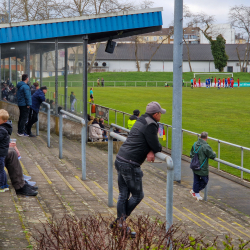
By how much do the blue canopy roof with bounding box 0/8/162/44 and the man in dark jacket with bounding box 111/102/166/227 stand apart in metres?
8.46

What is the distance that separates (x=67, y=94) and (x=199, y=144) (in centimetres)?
597

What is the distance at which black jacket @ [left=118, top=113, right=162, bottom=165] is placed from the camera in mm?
4516

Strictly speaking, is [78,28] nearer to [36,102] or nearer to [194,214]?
[36,102]

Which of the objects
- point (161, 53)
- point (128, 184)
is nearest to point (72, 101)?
point (128, 184)

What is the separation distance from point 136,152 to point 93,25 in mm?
8863

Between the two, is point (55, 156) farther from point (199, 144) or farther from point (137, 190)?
point (137, 190)

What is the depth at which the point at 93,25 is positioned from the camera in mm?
12805

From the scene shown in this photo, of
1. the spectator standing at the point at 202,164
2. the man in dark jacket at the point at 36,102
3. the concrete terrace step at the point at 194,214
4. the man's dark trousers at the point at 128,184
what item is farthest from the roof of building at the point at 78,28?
the man's dark trousers at the point at 128,184

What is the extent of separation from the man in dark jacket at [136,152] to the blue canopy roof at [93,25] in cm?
846

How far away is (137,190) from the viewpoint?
4.82 meters

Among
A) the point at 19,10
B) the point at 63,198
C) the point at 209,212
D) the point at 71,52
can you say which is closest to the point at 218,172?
the point at 209,212

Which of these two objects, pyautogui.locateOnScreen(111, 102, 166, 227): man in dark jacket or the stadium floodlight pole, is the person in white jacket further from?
pyautogui.locateOnScreen(111, 102, 166, 227): man in dark jacket

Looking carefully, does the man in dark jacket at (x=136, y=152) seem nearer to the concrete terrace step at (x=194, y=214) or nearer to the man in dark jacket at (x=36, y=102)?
the concrete terrace step at (x=194, y=214)

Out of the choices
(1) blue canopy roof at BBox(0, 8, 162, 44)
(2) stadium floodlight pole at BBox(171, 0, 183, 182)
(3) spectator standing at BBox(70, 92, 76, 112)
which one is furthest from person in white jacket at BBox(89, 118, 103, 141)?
(2) stadium floodlight pole at BBox(171, 0, 183, 182)
